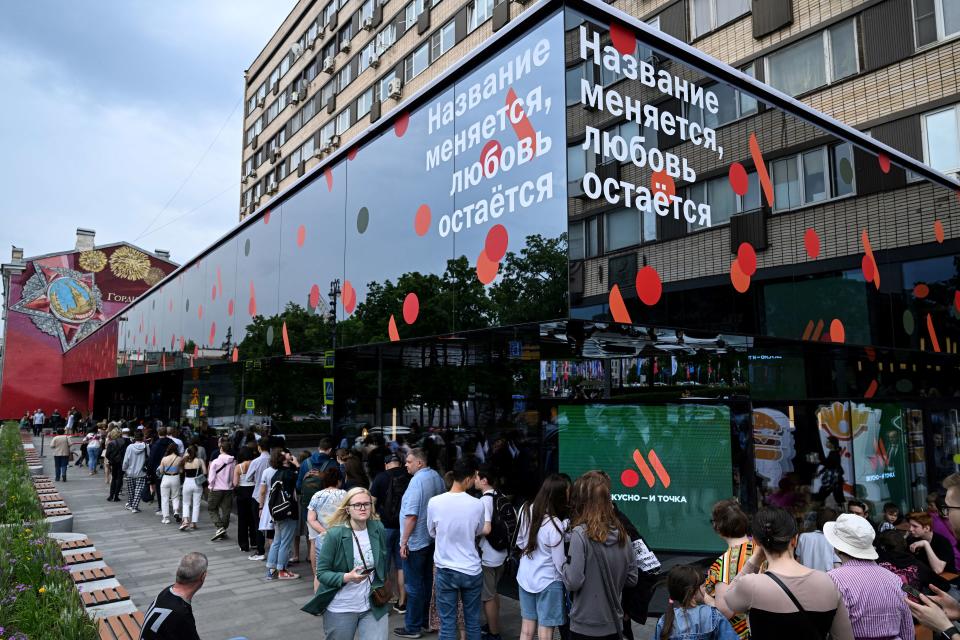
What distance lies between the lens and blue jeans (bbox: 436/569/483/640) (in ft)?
19.1

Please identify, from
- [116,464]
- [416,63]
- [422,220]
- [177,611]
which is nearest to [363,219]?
[422,220]

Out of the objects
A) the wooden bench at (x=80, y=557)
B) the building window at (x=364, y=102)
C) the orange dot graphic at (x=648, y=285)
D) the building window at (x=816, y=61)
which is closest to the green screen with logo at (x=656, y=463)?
the orange dot graphic at (x=648, y=285)

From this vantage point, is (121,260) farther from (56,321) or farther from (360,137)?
(360,137)

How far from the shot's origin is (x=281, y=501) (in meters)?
8.54

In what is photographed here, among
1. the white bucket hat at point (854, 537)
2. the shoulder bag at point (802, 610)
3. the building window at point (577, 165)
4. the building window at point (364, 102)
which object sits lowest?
the shoulder bag at point (802, 610)

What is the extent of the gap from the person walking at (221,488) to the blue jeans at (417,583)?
586 cm

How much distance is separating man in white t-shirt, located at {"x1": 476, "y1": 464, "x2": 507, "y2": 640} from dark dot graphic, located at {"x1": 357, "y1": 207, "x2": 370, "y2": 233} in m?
5.57

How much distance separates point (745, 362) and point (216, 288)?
48.4 ft

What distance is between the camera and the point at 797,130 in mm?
9523

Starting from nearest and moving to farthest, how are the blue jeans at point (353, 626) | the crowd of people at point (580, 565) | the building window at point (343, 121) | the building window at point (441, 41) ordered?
1. the crowd of people at point (580, 565)
2. the blue jeans at point (353, 626)
3. the building window at point (441, 41)
4. the building window at point (343, 121)

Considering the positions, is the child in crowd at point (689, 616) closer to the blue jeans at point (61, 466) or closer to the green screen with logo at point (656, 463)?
the green screen with logo at point (656, 463)

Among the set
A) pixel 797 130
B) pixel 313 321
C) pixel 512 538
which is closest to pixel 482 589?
pixel 512 538

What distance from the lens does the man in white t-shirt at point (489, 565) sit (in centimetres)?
626

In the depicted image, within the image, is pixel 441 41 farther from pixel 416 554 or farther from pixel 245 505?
pixel 416 554
